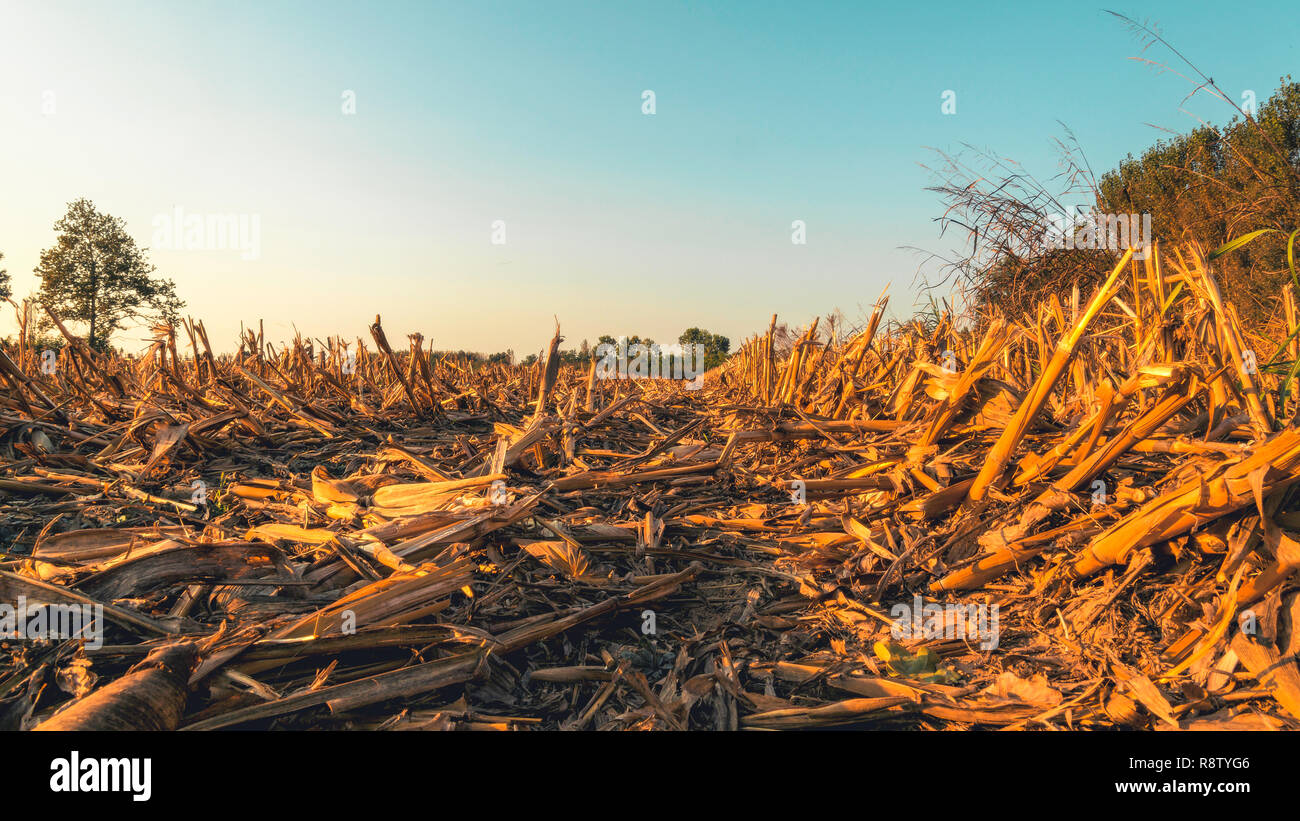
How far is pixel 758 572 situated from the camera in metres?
2.58

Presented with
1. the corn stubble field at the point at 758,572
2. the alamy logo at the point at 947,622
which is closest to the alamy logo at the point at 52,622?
the corn stubble field at the point at 758,572

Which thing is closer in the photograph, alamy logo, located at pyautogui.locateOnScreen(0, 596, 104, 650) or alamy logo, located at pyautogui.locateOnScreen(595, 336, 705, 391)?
alamy logo, located at pyautogui.locateOnScreen(0, 596, 104, 650)

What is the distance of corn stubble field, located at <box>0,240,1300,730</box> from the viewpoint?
5.52 ft

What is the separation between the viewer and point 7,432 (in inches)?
145

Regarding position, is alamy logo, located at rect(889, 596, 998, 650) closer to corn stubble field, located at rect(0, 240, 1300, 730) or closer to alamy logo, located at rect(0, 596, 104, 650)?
corn stubble field, located at rect(0, 240, 1300, 730)

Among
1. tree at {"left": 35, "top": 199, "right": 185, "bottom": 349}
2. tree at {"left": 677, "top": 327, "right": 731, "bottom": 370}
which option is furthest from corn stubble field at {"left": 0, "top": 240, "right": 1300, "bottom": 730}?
tree at {"left": 35, "top": 199, "right": 185, "bottom": 349}

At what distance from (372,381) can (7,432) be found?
116 inches

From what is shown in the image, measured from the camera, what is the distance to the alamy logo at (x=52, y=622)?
1738mm
